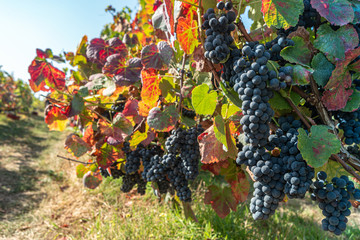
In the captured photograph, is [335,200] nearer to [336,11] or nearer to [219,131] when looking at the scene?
[219,131]

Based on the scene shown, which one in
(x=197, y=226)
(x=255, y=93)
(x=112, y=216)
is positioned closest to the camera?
(x=255, y=93)

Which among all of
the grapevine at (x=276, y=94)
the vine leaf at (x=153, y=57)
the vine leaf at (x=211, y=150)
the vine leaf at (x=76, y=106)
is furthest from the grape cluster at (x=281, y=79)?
the vine leaf at (x=76, y=106)

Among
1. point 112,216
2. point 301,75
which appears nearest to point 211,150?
point 301,75

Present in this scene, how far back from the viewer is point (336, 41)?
708 mm

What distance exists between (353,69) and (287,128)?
27 centimetres

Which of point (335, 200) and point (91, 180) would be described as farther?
point (91, 180)

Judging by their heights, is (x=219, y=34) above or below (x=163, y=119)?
above

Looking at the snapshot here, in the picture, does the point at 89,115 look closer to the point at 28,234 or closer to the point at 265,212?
the point at 265,212

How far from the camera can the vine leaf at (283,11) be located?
69 centimetres

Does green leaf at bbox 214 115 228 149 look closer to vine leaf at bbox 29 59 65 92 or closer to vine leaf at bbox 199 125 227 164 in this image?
vine leaf at bbox 199 125 227 164

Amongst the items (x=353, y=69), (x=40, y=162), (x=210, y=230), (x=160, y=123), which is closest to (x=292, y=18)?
(x=353, y=69)

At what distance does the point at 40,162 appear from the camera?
5367 mm

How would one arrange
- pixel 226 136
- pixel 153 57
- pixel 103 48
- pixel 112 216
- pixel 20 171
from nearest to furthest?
1. pixel 226 136
2. pixel 153 57
3. pixel 103 48
4. pixel 112 216
5. pixel 20 171

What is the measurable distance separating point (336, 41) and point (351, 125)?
0.96 ft
